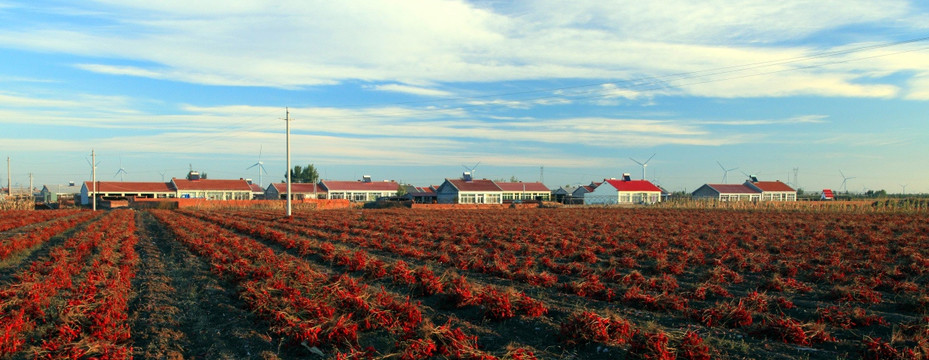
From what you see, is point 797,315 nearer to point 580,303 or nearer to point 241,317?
point 580,303

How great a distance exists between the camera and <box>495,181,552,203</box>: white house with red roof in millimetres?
97375

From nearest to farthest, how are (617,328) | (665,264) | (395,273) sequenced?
(617,328) < (395,273) < (665,264)

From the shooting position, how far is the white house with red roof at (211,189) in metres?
90.8

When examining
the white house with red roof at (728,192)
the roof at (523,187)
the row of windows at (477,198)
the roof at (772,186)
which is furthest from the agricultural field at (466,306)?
the roof at (772,186)

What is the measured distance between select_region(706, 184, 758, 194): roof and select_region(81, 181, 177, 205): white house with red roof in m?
89.0

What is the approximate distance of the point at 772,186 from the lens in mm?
100062

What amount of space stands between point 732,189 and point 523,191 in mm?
35585

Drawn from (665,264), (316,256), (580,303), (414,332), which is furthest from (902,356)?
(316,256)

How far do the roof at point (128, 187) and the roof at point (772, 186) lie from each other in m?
99.6

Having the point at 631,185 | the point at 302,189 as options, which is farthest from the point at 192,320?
the point at 302,189

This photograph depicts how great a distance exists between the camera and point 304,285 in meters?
11.0

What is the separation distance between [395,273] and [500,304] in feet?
13.6

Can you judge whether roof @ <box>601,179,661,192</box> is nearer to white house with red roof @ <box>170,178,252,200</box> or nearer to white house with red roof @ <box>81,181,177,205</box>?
white house with red roof @ <box>170,178,252,200</box>

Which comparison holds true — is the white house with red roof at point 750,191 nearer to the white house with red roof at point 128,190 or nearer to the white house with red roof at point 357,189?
the white house with red roof at point 357,189
